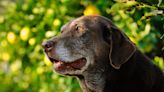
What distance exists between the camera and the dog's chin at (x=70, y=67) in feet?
18.2

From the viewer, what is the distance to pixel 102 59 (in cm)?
556

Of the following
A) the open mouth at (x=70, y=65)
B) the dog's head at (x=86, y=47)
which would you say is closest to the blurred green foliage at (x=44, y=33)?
Result: the dog's head at (x=86, y=47)

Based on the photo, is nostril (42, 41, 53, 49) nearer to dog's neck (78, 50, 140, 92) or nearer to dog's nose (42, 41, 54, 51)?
dog's nose (42, 41, 54, 51)

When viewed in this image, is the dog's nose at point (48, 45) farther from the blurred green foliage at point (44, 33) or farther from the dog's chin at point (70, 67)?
the blurred green foliage at point (44, 33)

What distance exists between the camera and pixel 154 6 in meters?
Answer: 5.47

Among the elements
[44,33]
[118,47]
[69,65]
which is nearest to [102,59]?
[118,47]

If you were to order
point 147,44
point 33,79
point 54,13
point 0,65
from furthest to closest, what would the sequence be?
point 0,65, point 33,79, point 54,13, point 147,44

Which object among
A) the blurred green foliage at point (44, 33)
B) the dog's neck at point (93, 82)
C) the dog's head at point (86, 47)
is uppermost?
the dog's head at point (86, 47)

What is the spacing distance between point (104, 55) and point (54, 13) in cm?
292

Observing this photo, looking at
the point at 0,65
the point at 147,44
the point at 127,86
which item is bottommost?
the point at 0,65

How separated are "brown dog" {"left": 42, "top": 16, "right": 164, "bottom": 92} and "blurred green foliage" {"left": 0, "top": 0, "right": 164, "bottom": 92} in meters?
1.72

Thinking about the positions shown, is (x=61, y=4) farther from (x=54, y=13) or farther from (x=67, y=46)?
(x=67, y=46)

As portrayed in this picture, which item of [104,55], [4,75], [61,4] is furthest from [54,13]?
[104,55]

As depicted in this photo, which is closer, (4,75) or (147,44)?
(147,44)
